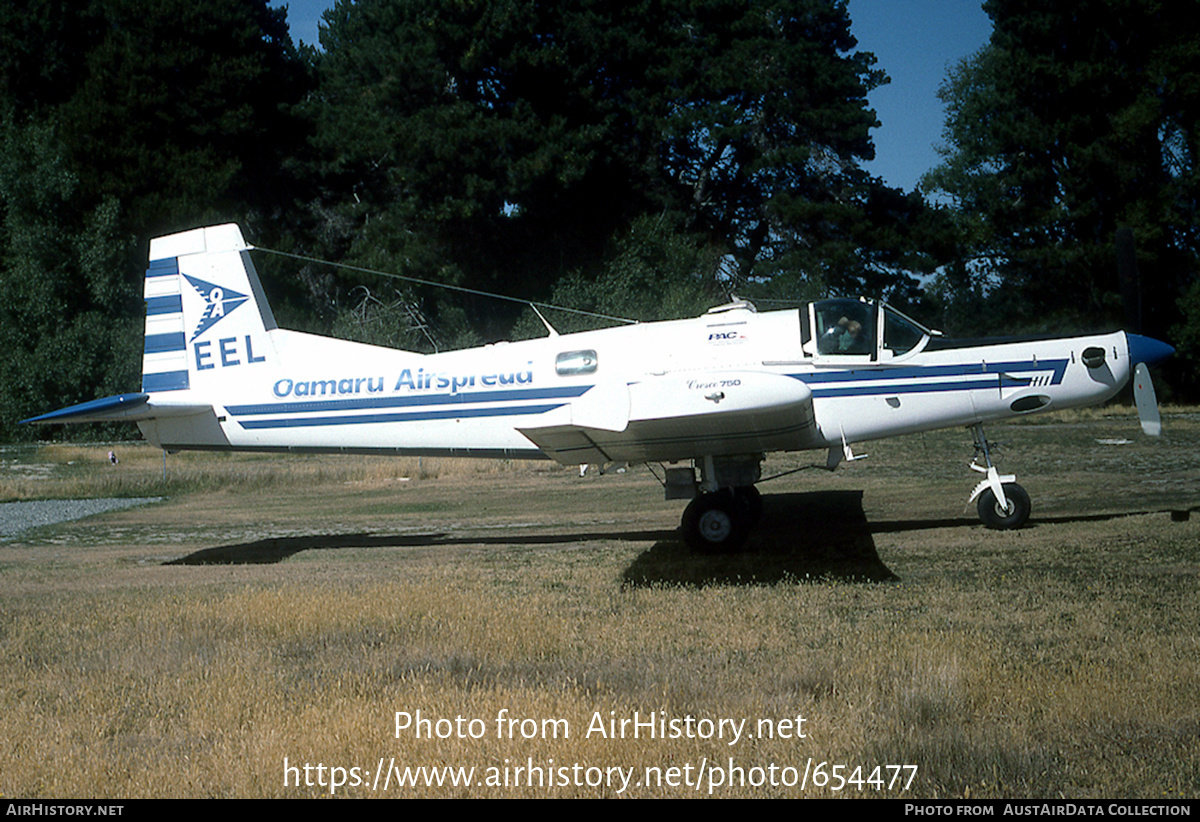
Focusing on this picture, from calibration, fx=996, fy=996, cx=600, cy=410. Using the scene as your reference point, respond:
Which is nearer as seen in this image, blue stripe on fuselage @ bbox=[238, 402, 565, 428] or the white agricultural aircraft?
the white agricultural aircraft

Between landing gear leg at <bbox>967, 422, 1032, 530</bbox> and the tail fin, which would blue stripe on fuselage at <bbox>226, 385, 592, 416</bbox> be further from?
landing gear leg at <bbox>967, 422, 1032, 530</bbox>

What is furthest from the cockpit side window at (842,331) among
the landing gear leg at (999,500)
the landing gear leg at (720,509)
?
the landing gear leg at (999,500)

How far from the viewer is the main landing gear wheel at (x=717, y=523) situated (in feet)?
35.8

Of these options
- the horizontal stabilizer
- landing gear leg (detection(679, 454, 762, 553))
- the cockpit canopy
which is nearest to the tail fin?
the horizontal stabilizer

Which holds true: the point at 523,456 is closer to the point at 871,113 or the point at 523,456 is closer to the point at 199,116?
the point at 871,113

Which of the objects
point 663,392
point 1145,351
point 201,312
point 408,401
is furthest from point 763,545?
point 201,312

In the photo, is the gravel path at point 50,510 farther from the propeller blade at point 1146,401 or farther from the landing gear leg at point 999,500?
the propeller blade at point 1146,401

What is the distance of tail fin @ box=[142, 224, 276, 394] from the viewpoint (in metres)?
12.9

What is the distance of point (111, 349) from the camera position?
40281 millimetres

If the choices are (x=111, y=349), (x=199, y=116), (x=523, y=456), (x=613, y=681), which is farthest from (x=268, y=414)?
(x=199, y=116)

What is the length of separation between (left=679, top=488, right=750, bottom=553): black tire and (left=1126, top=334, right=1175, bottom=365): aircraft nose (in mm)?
4781

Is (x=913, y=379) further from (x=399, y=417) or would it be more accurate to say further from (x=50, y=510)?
(x=50, y=510)

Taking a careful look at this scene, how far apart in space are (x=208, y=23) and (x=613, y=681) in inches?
1729

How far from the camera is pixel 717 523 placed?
1095 cm
